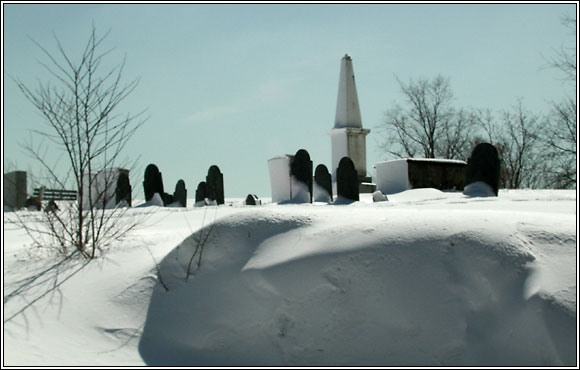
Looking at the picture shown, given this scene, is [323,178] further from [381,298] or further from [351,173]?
[381,298]

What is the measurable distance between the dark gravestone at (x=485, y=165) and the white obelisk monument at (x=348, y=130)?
1030 cm

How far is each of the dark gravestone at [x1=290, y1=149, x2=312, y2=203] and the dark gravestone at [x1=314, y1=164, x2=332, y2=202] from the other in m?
0.55

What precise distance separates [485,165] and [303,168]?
165 inches

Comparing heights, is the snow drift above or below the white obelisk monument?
below

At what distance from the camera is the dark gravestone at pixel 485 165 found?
1045 cm

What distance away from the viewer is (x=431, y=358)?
365 centimetres

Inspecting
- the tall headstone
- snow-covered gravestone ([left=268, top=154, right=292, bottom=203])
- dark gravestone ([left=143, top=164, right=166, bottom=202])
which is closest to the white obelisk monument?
snow-covered gravestone ([left=268, top=154, right=292, bottom=203])

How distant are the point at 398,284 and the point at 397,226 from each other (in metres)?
0.67

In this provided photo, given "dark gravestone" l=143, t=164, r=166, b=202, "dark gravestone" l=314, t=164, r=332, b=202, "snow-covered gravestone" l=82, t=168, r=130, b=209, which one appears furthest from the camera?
"dark gravestone" l=143, t=164, r=166, b=202

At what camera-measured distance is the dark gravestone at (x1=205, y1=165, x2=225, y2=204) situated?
13.2 meters

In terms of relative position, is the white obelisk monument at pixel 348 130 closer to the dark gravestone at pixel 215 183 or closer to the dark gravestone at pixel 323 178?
the dark gravestone at pixel 323 178

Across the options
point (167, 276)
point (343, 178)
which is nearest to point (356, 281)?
point (167, 276)

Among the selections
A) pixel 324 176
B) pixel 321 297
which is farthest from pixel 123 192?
pixel 321 297

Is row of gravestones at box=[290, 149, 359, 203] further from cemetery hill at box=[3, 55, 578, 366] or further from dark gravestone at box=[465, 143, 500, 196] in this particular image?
cemetery hill at box=[3, 55, 578, 366]
